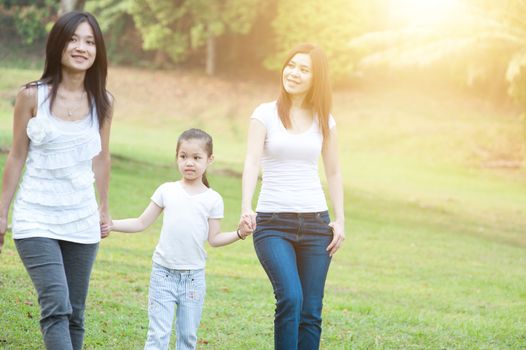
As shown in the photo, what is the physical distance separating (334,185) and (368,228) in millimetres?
10262

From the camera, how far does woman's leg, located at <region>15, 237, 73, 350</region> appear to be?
13.1 feet

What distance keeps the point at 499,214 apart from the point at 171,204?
15.3 m

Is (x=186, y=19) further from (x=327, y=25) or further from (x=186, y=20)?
(x=327, y=25)

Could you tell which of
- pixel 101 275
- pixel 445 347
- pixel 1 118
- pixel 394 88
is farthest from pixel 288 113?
pixel 394 88

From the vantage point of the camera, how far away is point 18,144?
4.19 meters

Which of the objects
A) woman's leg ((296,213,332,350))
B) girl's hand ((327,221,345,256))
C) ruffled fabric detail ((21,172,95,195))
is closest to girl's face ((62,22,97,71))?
ruffled fabric detail ((21,172,95,195))

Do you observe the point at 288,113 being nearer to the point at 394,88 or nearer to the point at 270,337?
the point at 270,337

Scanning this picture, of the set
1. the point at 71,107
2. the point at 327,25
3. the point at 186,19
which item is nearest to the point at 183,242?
the point at 71,107

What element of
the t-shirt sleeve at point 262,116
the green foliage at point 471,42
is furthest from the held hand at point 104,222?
the green foliage at point 471,42

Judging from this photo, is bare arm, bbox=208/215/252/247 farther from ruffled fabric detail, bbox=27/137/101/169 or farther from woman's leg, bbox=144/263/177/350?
ruffled fabric detail, bbox=27/137/101/169

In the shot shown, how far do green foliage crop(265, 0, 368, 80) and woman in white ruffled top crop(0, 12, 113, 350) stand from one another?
1095 inches

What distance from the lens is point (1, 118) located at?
84.7ft

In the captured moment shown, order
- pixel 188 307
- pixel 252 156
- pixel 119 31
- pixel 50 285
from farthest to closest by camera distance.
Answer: pixel 119 31 → pixel 252 156 → pixel 188 307 → pixel 50 285

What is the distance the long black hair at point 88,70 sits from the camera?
14.0 feet
